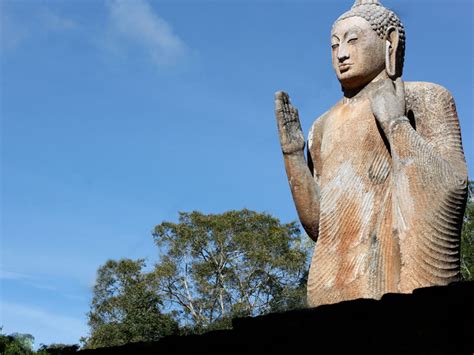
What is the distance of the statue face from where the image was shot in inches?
322

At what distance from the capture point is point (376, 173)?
7.80m

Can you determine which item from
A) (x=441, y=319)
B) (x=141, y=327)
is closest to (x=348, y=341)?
(x=441, y=319)

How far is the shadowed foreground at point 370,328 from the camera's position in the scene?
15.6ft

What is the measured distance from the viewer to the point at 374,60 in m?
8.20

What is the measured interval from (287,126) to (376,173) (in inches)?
43.9

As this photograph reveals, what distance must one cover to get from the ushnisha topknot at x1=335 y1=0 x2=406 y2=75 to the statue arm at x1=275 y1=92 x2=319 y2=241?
3.50 feet

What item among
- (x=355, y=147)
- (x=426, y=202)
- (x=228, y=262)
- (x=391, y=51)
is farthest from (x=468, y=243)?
(x=426, y=202)

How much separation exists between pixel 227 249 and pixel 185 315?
3345mm

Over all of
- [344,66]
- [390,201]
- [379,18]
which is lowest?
[390,201]

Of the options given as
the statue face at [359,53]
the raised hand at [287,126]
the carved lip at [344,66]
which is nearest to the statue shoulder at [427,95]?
the statue face at [359,53]

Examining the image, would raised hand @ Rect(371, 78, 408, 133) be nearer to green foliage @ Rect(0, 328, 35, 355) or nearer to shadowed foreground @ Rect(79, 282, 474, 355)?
shadowed foreground @ Rect(79, 282, 474, 355)

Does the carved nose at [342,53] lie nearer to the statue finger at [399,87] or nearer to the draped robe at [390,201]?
the draped robe at [390,201]

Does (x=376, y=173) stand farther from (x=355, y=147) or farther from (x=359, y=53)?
(x=359, y=53)

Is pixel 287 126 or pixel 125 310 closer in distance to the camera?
pixel 287 126
